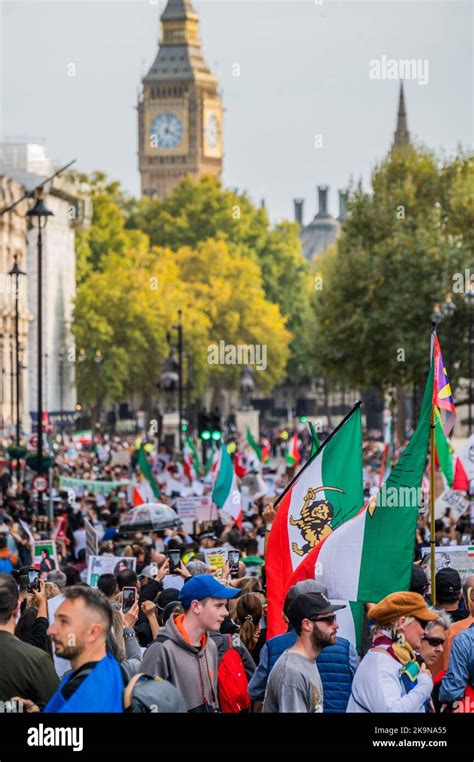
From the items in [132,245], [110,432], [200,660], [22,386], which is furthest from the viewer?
[132,245]

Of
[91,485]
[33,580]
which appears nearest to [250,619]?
[33,580]

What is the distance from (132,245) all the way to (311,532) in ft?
341

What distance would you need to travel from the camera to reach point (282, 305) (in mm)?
137125

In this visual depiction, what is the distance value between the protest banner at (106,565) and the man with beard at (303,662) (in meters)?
7.06

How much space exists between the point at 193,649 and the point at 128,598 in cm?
222

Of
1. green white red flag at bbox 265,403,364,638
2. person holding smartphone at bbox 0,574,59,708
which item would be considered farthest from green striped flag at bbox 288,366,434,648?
person holding smartphone at bbox 0,574,59,708

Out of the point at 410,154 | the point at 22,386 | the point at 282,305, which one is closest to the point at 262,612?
the point at 410,154

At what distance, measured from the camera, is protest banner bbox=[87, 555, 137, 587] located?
16.3m

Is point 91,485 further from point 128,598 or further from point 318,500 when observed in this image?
point 128,598

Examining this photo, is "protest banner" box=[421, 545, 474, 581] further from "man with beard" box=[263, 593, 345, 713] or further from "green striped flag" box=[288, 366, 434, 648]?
"man with beard" box=[263, 593, 345, 713]

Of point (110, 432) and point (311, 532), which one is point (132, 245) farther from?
point (311, 532)

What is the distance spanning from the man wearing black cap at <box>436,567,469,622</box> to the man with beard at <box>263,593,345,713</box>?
9.43 ft

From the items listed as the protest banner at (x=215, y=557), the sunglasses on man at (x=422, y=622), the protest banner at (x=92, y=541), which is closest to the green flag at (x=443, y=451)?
the protest banner at (x=215, y=557)
